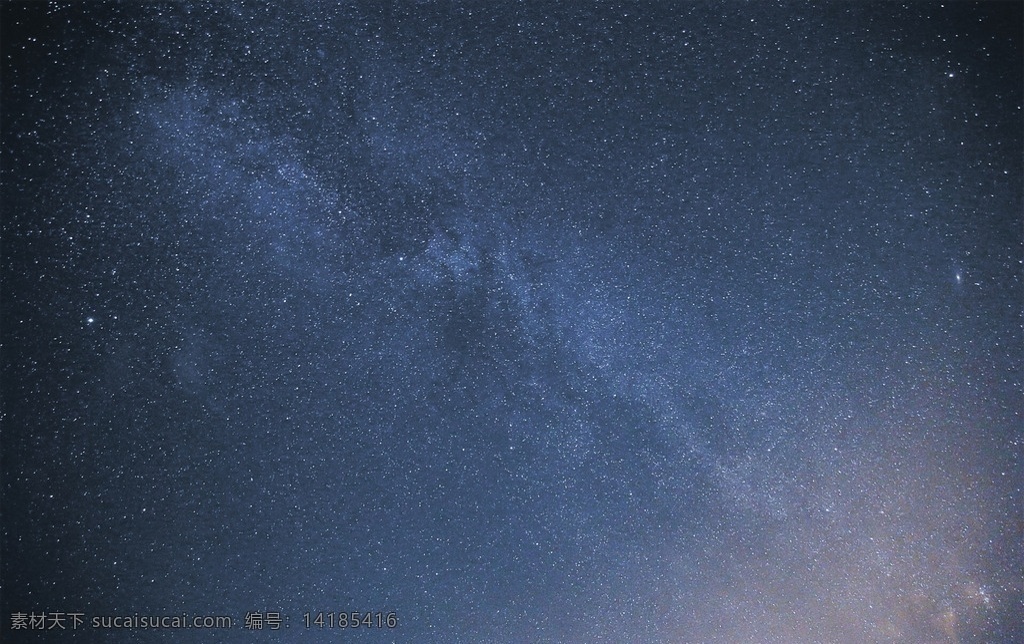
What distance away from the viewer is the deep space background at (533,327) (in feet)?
2.25

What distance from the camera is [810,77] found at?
2.34 ft

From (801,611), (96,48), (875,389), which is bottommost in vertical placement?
(801,611)

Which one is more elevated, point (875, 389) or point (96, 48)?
point (96, 48)

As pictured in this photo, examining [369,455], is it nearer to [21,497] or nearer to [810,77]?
[21,497]

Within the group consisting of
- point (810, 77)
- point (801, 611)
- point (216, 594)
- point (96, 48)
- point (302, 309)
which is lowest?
point (801, 611)

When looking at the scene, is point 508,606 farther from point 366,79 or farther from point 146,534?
point 366,79

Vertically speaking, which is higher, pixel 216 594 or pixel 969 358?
pixel 969 358

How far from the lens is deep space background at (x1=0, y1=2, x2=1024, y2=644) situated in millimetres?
685

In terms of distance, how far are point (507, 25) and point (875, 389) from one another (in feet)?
2.02

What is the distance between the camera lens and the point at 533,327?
707 mm

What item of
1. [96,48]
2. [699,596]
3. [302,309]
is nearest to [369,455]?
[302,309]

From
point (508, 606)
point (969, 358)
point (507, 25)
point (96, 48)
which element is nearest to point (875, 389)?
point (969, 358)

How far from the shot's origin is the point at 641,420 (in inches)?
28.1

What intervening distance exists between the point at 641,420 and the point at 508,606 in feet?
0.91
